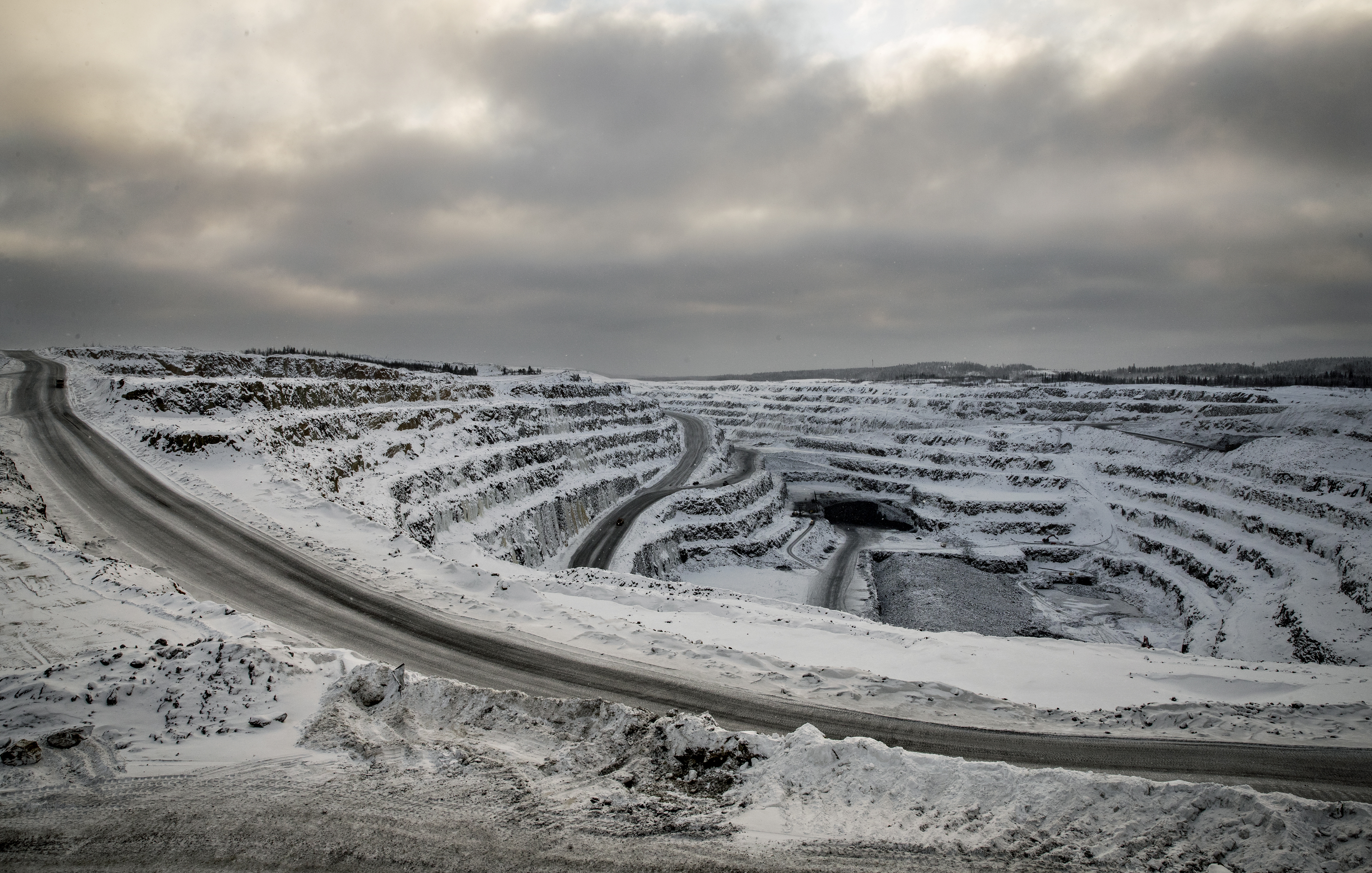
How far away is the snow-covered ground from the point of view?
341 inches

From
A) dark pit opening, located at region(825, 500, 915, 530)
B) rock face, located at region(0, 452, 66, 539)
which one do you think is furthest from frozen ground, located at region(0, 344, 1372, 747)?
dark pit opening, located at region(825, 500, 915, 530)

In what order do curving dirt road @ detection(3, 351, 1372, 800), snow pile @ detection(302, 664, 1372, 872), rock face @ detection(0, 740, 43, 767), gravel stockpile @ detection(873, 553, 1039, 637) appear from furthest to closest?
gravel stockpile @ detection(873, 553, 1039, 637), curving dirt road @ detection(3, 351, 1372, 800), rock face @ detection(0, 740, 43, 767), snow pile @ detection(302, 664, 1372, 872)

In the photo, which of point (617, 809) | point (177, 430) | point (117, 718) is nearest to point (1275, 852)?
point (617, 809)

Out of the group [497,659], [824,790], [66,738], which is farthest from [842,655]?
[66,738]

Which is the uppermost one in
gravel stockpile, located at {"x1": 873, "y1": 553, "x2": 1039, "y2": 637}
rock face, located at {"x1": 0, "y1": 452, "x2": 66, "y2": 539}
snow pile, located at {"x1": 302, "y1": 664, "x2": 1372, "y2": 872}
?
rock face, located at {"x1": 0, "y1": 452, "x2": 66, "y2": 539}

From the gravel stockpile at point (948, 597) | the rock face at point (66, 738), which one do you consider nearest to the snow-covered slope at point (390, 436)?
the rock face at point (66, 738)

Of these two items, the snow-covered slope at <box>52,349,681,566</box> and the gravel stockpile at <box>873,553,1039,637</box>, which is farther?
the gravel stockpile at <box>873,553,1039,637</box>

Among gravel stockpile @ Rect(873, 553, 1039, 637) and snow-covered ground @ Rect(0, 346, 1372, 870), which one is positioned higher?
snow-covered ground @ Rect(0, 346, 1372, 870)

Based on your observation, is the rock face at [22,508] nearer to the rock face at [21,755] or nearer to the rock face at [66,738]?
the rock face at [66,738]

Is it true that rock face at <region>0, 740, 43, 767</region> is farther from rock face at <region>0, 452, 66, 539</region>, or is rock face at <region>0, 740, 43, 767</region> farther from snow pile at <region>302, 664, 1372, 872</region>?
rock face at <region>0, 452, 66, 539</region>

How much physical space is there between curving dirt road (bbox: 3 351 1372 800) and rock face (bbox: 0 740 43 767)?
21.2 ft

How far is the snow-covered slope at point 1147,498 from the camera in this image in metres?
36.2

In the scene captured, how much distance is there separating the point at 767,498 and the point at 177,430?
51879 millimetres

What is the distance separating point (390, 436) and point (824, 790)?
39549mm
